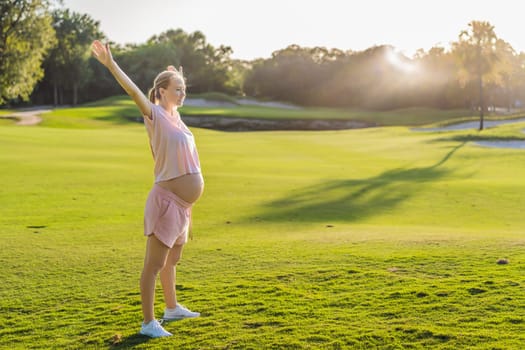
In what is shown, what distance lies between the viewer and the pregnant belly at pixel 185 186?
5672 mm

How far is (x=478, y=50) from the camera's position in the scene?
46.8m

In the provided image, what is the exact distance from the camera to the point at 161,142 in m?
5.63

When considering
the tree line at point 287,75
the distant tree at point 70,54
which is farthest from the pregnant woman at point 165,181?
the distant tree at point 70,54

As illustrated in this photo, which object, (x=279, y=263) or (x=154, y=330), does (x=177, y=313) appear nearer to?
(x=154, y=330)

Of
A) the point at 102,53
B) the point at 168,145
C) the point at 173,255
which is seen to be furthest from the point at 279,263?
the point at 102,53

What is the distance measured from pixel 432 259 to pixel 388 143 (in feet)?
96.1

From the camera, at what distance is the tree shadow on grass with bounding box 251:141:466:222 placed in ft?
46.3

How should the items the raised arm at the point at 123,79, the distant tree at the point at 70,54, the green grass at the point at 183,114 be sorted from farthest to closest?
the distant tree at the point at 70,54
the green grass at the point at 183,114
the raised arm at the point at 123,79

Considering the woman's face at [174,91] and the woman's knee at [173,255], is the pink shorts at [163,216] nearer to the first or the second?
the woman's knee at [173,255]

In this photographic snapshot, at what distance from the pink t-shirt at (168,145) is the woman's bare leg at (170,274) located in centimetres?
78

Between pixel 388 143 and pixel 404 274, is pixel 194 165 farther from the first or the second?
pixel 388 143

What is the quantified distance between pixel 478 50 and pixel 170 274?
1778 inches

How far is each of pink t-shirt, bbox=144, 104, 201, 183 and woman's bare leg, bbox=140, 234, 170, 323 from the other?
1.95ft

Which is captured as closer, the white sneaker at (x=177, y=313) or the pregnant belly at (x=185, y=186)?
the pregnant belly at (x=185, y=186)
